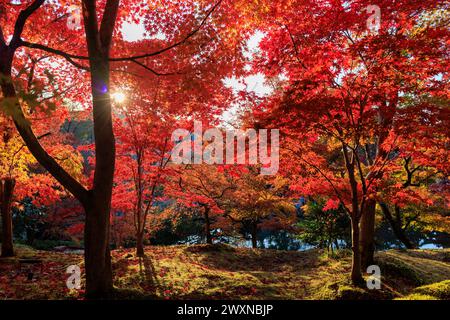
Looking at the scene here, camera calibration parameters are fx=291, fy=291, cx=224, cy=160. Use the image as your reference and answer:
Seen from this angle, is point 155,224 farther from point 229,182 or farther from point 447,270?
point 447,270

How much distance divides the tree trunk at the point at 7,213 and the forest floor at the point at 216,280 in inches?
22.0

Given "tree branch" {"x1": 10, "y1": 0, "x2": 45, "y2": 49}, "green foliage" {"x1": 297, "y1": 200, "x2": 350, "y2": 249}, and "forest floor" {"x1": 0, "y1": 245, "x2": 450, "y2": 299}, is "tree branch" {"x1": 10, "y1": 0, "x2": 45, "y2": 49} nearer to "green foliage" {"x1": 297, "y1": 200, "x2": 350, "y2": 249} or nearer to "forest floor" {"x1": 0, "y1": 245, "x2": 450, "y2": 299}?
"forest floor" {"x1": 0, "y1": 245, "x2": 450, "y2": 299}

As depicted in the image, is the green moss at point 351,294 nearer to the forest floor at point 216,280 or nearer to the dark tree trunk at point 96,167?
the forest floor at point 216,280

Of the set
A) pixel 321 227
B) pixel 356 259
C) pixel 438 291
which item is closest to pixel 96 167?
pixel 438 291

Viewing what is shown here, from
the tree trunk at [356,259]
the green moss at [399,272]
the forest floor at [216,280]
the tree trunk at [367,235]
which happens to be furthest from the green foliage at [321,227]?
the tree trunk at [356,259]

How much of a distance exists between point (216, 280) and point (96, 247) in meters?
4.10

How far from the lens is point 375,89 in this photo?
6484 mm

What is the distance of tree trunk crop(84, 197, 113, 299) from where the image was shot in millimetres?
4930

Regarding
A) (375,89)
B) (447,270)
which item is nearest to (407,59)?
(375,89)

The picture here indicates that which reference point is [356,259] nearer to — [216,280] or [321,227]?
[216,280]

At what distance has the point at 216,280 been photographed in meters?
8.10

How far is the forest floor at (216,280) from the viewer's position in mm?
6547

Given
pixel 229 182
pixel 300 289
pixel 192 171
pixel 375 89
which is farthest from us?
pixel 229 182
